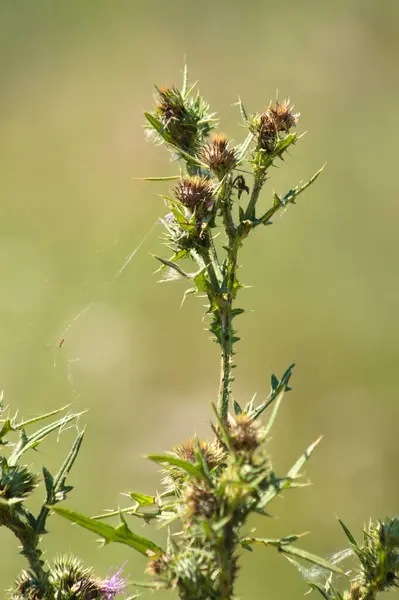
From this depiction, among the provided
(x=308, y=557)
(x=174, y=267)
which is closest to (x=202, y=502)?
(x=308, y=557)

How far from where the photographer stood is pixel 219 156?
813 millimetres

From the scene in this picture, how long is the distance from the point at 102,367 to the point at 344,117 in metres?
1.89

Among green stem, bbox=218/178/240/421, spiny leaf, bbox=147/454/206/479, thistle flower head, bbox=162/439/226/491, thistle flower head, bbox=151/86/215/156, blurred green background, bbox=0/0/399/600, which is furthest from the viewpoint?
blurred green background, bbox=0/0/399/600

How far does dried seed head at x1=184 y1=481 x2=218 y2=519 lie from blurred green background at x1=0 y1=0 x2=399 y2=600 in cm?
182

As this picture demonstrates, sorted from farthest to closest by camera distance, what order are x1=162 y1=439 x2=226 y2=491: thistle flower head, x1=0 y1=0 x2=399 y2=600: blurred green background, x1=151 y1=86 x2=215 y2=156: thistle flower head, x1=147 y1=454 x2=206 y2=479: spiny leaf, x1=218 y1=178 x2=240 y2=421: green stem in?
x1=0 y1=0 x2=399 y2=600: blurred green background, x1=151 y1=86 x2=215 y2=156: thistle flower head, x1=218 y1=178 x2=240 y2=421: green stem, x1=162 y1=439 x2=226 y2=491: thistle flower head, x1=147 y1=454 x2=206 y2=479: spiny leaf

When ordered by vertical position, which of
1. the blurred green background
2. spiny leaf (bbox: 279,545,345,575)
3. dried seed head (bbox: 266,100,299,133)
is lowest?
spiny leaf (bbox: 279,545,345,575)

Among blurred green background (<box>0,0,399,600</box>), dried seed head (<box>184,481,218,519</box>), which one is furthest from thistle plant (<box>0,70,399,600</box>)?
blurred green background (<box>0,0,399,600</box>)

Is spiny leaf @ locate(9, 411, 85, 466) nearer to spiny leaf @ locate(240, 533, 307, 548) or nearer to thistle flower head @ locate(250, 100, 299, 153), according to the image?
spiny leaf @ locate(240, 533, 307, 548)

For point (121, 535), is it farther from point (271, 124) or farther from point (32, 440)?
point (271, 124)

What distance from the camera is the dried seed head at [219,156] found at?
0.81 m

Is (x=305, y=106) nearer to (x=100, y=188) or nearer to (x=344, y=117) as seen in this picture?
(x=344, y=117)

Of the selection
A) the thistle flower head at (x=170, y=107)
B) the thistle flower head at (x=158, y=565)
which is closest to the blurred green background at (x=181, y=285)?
the thistle flower head at (x=170, y=107)

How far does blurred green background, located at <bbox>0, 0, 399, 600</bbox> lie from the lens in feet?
9.76

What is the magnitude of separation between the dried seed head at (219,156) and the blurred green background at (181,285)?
1541 millimetres
